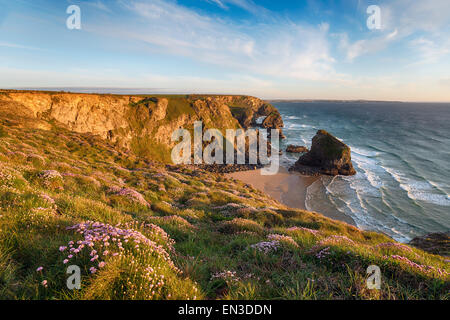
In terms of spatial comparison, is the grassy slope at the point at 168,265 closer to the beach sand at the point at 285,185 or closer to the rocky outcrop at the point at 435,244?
the rocky outcrop at the point at 435,244

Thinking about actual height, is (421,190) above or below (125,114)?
below

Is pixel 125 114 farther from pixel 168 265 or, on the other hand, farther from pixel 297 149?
pixel 168 265

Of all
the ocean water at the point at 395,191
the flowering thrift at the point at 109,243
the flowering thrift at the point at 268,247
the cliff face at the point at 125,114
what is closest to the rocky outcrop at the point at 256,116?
the cliff face at the point at 125,114

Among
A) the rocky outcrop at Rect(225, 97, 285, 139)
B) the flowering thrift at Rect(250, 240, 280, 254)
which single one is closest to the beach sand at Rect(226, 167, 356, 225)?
the flowering thrift at Rect(250, 240, 280, 254)

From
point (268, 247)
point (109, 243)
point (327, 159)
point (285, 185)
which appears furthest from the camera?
point (327, 159)

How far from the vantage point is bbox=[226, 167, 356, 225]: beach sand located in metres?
39.8

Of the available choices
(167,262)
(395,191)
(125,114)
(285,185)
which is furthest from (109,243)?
(125,114)

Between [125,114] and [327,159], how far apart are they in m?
66.8

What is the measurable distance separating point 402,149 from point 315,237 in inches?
3484

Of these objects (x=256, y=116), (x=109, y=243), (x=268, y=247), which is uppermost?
(x=256, y=116)

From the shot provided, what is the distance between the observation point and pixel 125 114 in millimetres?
68312

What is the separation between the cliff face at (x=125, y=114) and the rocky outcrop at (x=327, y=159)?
4897 cm

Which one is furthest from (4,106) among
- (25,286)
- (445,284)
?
(445,284)

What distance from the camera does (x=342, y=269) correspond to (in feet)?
14.7
